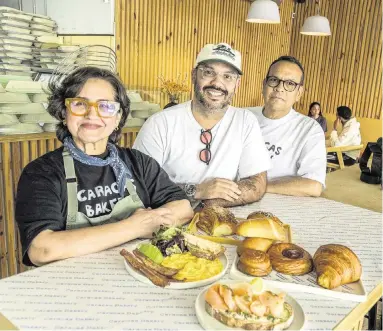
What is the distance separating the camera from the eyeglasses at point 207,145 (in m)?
2.37

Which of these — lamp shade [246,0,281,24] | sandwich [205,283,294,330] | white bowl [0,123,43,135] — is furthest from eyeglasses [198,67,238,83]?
lamp shade [246,0,281,24]

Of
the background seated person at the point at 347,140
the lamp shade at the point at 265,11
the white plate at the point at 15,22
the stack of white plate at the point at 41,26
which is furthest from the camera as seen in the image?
the background seated person at the point at 347,140

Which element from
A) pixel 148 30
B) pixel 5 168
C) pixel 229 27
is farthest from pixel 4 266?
pixel 229 27

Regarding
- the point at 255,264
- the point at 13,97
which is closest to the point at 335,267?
the point at 255,264

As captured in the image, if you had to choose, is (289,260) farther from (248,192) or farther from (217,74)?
(217,74)

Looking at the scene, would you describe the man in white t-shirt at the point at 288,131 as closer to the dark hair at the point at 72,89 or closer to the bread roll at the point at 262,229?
the bread roll at the point at 262,229

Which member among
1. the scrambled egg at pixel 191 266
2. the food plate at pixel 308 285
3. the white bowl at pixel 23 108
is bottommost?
the food plate at pixel 308 285

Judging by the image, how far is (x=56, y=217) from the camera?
5.00 feet

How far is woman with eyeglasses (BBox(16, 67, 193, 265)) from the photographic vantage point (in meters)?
1.46

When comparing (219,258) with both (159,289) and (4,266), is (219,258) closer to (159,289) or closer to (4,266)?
(159,289)

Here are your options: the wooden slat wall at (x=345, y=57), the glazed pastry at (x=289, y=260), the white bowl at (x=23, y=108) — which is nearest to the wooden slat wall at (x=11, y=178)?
the white bowl at (x=23, y=108)

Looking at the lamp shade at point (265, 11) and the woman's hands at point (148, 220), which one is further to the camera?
the lamp shade at point (265, 11)

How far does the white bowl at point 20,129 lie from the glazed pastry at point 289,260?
2.22 meters

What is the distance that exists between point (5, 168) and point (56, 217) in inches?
63.3
